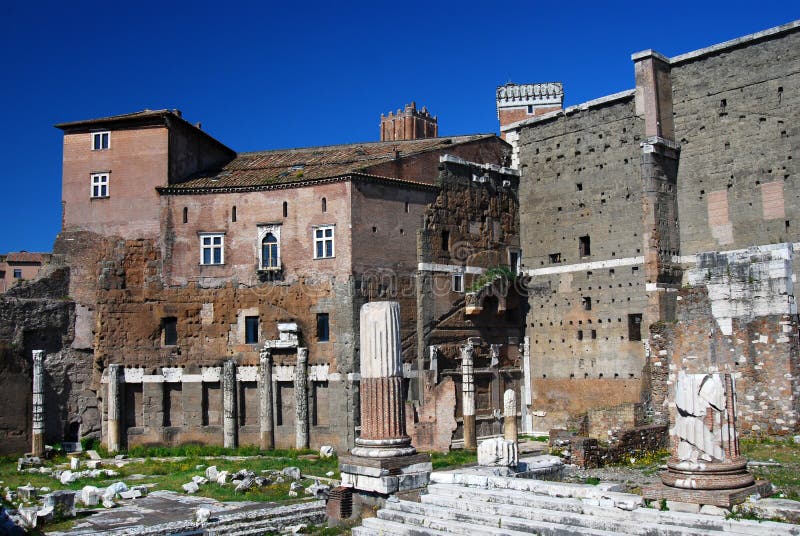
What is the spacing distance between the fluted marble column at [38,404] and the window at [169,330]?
4328mm

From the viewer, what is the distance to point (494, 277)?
3169 cm

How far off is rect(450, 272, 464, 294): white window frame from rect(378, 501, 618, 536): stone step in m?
A: 16.9

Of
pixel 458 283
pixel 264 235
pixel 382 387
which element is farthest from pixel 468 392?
Answer: pixel 382 387

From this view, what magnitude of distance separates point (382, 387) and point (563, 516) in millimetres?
4863

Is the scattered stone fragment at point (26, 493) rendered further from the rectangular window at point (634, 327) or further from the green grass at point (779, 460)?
the rectangular window at point (634, 327)

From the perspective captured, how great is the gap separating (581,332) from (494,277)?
3940 mm

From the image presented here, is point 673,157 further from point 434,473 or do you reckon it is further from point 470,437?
point 434,473

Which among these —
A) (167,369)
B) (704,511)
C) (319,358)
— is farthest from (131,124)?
(704,511)

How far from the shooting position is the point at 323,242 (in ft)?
95.5

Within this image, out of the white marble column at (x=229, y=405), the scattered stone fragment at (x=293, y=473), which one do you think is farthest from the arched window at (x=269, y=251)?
the scattered stone fragment at (x=293, y=473)

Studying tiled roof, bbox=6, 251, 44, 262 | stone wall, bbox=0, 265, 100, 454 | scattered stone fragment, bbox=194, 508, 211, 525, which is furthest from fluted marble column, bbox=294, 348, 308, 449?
tiled roof, bbox=6, 251, 44, 262

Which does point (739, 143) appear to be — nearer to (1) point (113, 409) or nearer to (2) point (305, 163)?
(2) point (305, 163)

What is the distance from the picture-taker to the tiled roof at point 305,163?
98.8 feet

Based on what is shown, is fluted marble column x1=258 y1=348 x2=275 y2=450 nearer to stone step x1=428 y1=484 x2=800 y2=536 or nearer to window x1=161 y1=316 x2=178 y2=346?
window x1=161 y1=316 x2=178 y2=346
